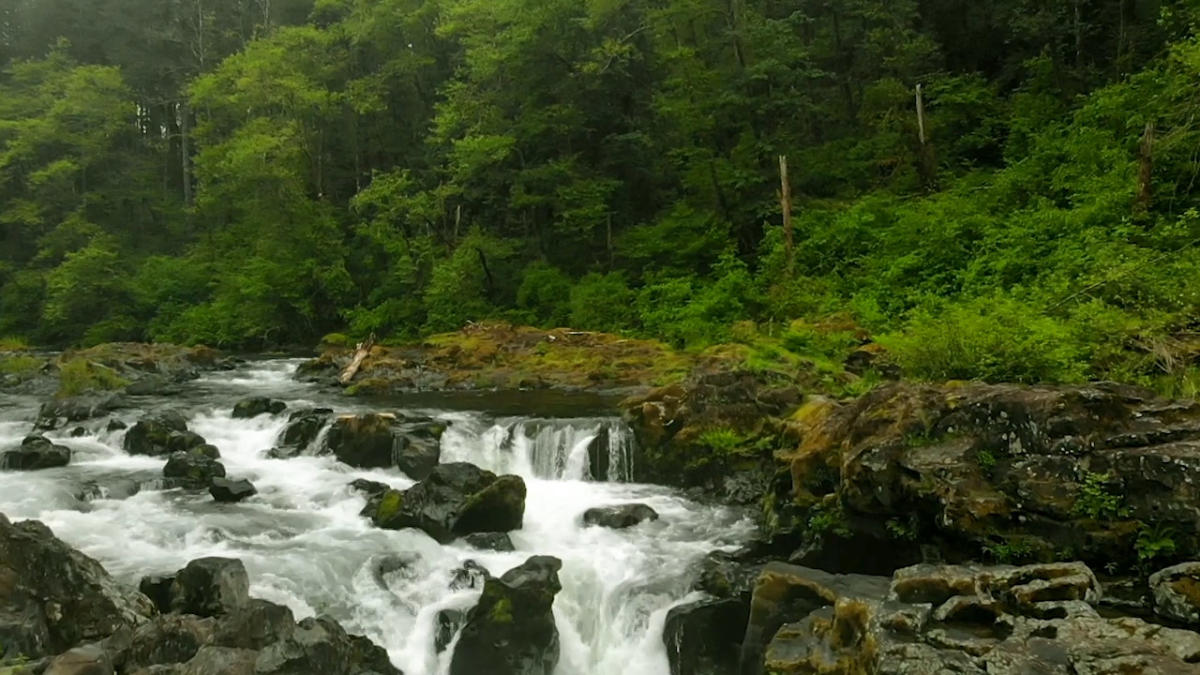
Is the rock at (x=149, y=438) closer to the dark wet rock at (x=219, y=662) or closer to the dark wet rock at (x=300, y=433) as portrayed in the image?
the dark wet rock at (x=300, y=433)

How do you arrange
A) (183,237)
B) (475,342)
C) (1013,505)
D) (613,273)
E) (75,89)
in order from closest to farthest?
(1013,505)
(475,342)
(613,273)
(75,89)
(183,237)

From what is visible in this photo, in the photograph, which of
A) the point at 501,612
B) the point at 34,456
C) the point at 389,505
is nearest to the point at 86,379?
the point at 34,456

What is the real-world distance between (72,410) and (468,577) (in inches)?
488

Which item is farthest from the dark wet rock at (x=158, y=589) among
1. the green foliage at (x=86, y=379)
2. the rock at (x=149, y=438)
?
the green foliage at (x=86, y=379)

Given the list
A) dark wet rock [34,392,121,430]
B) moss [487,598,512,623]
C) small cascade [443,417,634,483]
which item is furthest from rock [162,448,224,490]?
moss [487,598,512,623]

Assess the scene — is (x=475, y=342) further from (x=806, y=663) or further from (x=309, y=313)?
(x=806, y=663)

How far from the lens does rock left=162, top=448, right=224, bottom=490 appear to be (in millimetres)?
12367

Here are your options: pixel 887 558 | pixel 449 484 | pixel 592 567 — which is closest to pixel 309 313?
pixel 449 484

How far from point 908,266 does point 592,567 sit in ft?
40.7

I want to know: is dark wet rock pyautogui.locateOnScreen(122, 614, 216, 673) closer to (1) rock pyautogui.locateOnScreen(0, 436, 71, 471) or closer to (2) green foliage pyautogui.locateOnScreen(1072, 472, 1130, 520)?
(2) green foliage pyautogui.locateOnScreen(1072, 472, 1130, 520)

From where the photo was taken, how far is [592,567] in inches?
370

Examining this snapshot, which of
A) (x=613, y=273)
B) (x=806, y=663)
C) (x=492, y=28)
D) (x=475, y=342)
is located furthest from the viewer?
(x=492, y=28)

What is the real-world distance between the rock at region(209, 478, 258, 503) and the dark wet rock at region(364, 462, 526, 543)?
2215 mm

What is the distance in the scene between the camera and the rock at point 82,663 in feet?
19.6
